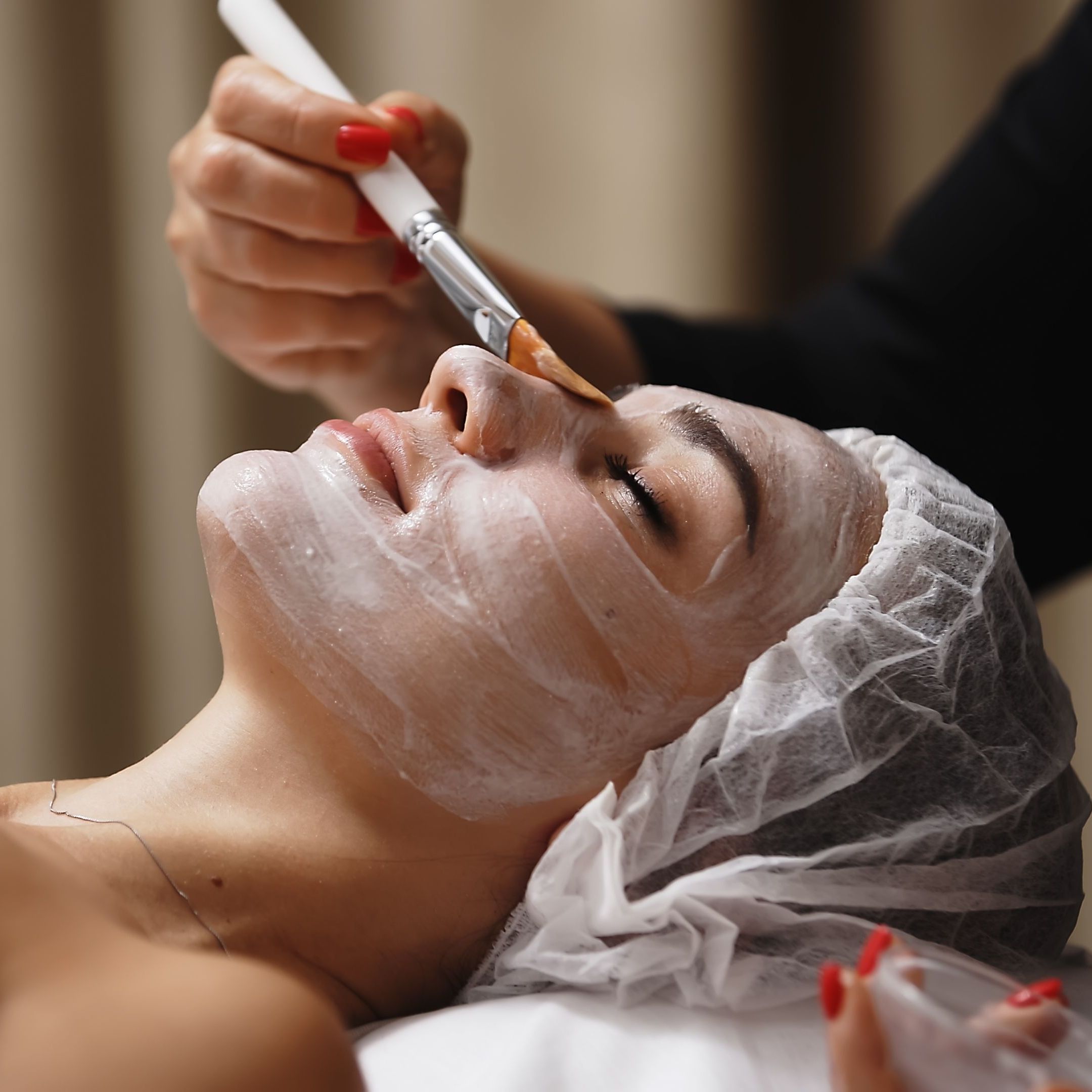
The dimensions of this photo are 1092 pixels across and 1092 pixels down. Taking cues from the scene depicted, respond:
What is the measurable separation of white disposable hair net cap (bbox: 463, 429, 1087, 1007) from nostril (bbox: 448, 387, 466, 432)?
0.30m

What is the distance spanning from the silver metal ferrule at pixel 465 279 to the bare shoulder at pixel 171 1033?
56 cm

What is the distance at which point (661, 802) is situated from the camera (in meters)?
0.87

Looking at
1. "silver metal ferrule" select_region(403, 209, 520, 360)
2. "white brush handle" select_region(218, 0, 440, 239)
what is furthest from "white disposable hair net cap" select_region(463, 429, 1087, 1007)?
"white brush handle" select_region(218, 0, 440, 239)

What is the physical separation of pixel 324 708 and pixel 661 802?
0.26 m

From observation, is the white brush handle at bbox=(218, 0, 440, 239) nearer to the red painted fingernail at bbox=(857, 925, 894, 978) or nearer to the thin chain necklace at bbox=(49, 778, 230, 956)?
the thin chain necklace at bbox=(49, 778, 230, 956)

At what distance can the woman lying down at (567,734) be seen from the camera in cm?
84

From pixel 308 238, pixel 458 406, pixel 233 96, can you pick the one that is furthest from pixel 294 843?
pixel 233 96

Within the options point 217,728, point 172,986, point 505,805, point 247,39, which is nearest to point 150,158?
point 247,39

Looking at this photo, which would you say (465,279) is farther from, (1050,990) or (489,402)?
(1050,990)

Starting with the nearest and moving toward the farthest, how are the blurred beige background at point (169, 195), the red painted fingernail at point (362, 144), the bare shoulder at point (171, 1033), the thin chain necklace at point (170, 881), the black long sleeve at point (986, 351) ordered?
the bare shoulder at point (171, 1033), the thin chain necklace at point (170, 881), the red painted fingernail at point (362, 144), the black long sleeve at point (986, 351), the blurred beige background at point (169, 195)

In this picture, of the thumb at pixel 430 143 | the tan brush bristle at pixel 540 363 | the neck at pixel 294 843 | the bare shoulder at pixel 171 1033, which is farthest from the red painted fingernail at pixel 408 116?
the bare shoulder at pixel 171 1033

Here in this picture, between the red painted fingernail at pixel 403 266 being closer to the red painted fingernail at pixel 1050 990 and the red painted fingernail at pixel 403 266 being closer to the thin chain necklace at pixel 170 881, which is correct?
the thin chain necklace at pixel 170 881

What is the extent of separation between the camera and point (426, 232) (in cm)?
106

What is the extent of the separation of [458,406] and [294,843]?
0.36 meters
